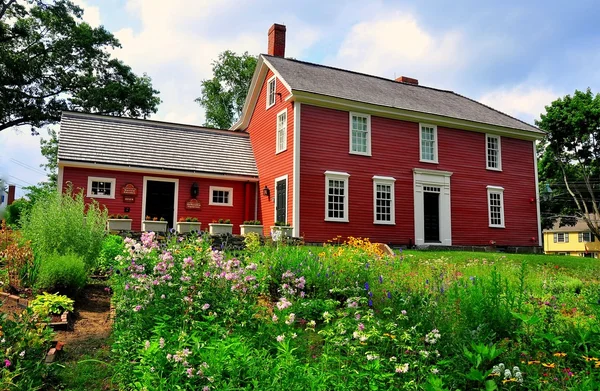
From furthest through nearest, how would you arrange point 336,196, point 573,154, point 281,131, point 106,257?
point 573,154 → point 281,131 → point 336,196 → point 106,257

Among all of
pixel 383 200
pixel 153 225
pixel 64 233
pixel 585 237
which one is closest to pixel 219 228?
pixel 153 225

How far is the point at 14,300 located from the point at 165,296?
8.32 ft

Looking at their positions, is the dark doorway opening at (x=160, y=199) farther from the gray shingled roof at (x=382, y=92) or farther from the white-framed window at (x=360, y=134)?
the white-framed window at (x=360, y=134)

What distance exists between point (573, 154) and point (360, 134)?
71.4 feet

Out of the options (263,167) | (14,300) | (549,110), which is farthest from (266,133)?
(549,110)

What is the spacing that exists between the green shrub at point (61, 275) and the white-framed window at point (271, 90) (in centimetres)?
1382

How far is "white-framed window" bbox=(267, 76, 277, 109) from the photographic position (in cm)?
1938

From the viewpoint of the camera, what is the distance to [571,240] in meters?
52.5

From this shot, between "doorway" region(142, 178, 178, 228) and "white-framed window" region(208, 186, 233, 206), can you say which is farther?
"white-framed window" region(208, 186, 233, 206)

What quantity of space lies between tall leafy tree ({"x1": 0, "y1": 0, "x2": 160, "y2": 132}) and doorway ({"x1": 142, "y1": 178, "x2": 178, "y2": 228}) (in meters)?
14.9

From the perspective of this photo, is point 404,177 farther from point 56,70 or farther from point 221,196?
point 56,70

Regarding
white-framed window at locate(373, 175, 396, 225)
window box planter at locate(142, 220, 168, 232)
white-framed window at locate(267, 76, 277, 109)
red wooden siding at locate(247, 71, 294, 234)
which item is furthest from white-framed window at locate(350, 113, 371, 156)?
window box planter at locate(142, 220, 168, 232)

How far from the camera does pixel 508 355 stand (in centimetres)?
404

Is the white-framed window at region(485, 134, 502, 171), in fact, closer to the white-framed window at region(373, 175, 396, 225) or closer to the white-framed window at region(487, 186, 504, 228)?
the white-framed window at region(487, 186, 504, 228)
